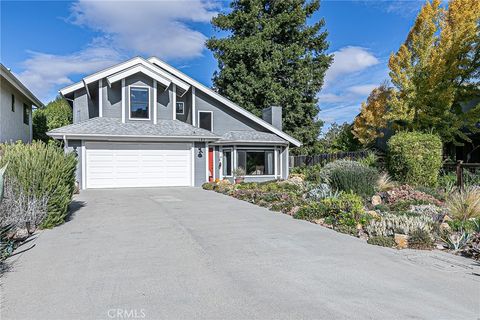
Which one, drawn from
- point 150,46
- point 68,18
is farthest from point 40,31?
point 150,46

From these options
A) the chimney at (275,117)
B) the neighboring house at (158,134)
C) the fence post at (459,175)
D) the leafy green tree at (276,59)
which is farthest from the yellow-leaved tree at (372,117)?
the fence post at (459,175)

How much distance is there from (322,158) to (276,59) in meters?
8.91

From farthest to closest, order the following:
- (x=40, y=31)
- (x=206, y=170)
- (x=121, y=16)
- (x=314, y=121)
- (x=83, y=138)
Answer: (x=314, y=121) → (x=206, y=170) → (x=83, y=138) → (x=40, y=31) → (x=121, y=16)

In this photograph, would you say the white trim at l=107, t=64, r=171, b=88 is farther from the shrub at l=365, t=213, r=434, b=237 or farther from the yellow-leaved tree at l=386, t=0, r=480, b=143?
the shrub at l=365, t=213, r=434, b=237

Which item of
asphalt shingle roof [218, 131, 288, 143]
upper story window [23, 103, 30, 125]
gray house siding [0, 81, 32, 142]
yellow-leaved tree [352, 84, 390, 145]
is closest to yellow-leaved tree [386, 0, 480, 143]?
yellow-leaved tree [352, 84, 390, 145]

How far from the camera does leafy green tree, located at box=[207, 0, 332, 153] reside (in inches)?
1076

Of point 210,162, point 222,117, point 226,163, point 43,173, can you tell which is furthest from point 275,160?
point 43,173

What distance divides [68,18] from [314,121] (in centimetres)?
1958

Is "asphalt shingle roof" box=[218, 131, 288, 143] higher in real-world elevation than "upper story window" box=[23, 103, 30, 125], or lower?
lower

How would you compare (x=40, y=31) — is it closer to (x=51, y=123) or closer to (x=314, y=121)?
(x=51, y=123)

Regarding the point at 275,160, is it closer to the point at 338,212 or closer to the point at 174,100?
the point at 174,100

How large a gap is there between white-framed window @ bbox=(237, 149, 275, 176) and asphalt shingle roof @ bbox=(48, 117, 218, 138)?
2.79 m

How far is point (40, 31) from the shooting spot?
14352 mm

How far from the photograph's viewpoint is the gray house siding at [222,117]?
21.0m
